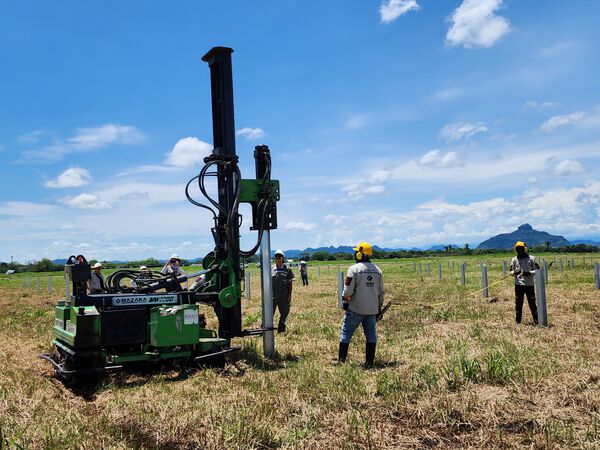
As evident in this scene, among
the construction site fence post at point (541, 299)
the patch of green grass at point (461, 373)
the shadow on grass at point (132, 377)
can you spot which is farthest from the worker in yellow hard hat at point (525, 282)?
the shadow on grass at point (132, 377)

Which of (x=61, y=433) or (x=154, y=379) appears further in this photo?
(x=154, y=379)

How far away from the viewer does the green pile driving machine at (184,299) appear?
26.0ft

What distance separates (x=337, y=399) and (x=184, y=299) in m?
3.65

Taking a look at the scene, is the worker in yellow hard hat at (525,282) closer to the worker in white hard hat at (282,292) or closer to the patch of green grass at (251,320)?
the worker in white hard hat at (282,292)

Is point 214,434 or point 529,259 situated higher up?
point 529,259

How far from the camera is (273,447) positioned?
4957mm

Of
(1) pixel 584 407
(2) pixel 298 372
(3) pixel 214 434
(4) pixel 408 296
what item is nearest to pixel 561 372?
(1) pixel 584 407

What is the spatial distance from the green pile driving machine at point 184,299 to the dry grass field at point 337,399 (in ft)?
1.23

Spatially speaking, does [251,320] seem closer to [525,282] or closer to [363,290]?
[363,290]

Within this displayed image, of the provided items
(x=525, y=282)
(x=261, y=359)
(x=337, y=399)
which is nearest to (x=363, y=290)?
(x=261, y=359)

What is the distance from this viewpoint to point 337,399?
6090 millimetres

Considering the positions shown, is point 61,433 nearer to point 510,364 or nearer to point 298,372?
point 298,372

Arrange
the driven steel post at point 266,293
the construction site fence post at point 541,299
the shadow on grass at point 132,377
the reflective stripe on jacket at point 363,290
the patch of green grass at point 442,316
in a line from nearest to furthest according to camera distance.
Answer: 1. the shadow on grass at point 132,377
2. the reflective stripe on jacket at point 363,290
3. the driven steel post at point 266,293
4. the construction site fence post at point 541,299
5. the patch of green grass at point 442,316

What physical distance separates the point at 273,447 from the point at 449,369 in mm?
2935
